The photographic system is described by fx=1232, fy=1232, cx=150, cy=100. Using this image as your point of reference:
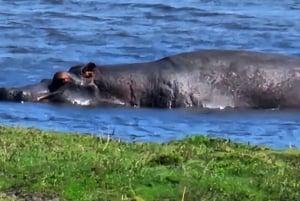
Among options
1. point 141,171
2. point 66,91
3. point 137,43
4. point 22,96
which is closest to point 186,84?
point 66,91

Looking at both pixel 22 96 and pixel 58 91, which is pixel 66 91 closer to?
pixel 58 91

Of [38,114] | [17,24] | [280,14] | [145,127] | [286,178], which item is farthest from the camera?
[280,14]

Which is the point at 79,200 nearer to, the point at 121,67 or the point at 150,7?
the point at 121,67

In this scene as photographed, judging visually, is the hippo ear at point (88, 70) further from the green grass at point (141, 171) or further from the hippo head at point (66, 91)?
the green grass at point (141, 171)

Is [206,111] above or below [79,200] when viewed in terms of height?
below

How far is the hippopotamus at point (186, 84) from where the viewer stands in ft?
42.2

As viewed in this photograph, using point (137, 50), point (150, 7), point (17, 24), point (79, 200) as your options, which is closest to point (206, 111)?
point (137, 50)

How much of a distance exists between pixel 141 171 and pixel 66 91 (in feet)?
18.5

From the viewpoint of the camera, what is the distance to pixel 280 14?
21.2 meters

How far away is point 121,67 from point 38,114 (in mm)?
1894

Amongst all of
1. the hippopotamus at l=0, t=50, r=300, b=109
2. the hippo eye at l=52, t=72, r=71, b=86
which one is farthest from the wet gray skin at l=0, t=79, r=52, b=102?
the hippo eye at l=52, t=72, r=71, b=86

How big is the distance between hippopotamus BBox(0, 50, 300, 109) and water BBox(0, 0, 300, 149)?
360 millimetres

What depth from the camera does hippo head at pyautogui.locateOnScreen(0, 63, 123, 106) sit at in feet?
42.2

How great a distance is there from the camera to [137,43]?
17.7 metres
